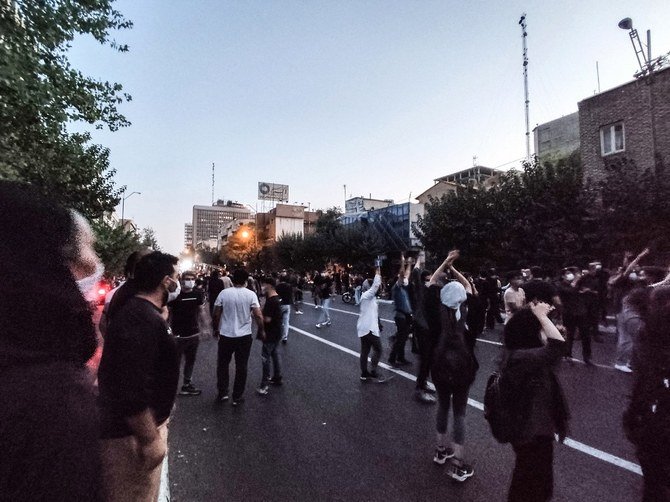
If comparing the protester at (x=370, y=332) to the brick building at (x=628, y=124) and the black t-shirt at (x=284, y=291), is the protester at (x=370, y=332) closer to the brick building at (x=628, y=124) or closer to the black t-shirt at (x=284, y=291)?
the black t-shirt at (x=284, y=291)

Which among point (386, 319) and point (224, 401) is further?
point (386, 319)

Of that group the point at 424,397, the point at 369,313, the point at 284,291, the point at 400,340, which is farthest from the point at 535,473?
the point at 284,291

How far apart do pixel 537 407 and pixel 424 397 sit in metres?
3.37

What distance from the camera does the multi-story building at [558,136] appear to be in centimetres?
3966

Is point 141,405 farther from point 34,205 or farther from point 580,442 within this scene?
point 580,442

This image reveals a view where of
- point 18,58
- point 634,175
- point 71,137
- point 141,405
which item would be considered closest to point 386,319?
point 634,175

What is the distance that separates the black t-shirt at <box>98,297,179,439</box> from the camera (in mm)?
2055

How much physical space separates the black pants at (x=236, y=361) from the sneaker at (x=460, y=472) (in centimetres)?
326

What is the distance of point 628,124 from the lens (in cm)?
1856

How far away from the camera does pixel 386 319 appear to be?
15086 millimetres

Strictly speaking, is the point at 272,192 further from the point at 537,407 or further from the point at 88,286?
the point at 88,286

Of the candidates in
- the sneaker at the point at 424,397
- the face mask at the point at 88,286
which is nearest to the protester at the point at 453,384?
the sneaker at the point at 424,397

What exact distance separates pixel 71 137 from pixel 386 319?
1112 cm

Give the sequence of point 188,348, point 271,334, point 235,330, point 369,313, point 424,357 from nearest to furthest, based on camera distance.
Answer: point 235,330 < point 424,357 < point 188,348 < point 271,334 < point 369,313
